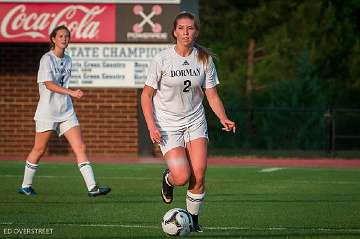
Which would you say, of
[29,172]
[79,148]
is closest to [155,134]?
[79,148]

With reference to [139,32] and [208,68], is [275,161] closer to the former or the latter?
[139,32]

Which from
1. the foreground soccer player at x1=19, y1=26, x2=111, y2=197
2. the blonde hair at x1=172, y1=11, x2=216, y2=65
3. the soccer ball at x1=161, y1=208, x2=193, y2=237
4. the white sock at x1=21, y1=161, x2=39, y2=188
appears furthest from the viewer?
the white sock at x1=21, y1=161, x2=39, y2=188

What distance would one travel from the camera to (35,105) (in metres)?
27.2

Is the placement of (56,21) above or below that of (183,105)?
above

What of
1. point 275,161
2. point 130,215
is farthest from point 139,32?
point 130,215

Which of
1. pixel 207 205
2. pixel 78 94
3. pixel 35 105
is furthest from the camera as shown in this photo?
pixel 35 105

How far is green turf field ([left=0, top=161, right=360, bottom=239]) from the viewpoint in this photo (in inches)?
446

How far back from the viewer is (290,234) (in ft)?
36.0

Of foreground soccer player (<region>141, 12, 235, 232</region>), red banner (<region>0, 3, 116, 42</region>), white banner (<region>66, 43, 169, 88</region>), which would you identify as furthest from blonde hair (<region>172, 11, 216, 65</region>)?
red banner (<region>0, 3, 116, 42</region>)

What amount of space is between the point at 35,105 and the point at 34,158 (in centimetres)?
1188

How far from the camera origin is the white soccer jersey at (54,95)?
15203 millimetres

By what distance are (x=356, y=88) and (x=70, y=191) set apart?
2590 centimetres

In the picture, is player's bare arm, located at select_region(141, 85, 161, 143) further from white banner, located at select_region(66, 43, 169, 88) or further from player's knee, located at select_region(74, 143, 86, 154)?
white banner, located at select_region(66, 43, 169, 88)

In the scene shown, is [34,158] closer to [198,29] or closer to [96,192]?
[96,192]
